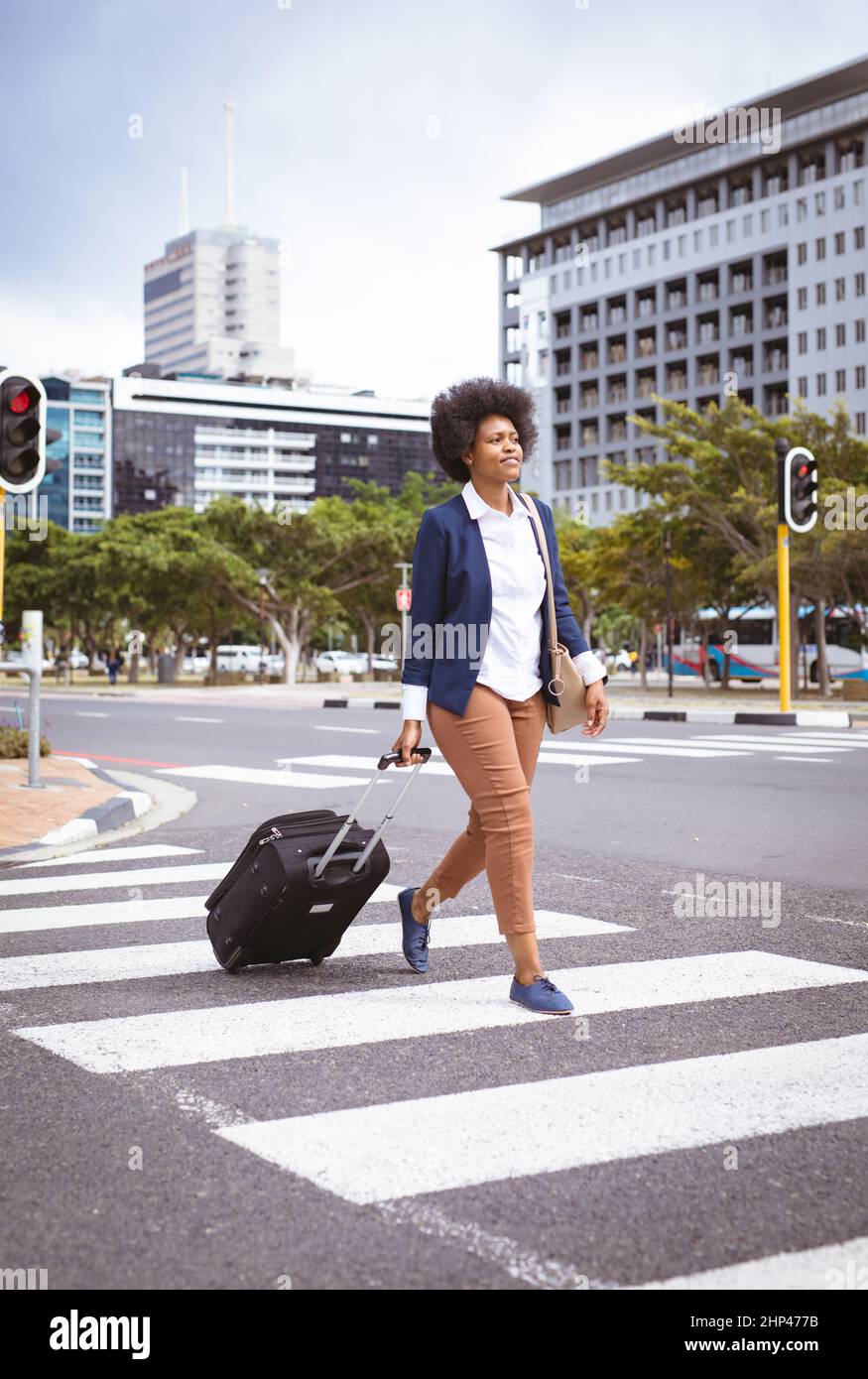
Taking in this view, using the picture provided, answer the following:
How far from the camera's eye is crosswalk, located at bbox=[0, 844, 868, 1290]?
3.31m

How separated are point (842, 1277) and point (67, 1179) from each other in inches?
64.7

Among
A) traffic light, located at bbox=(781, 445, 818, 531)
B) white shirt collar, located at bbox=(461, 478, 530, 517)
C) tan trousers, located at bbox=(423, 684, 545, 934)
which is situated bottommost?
tan trousers, located at bbox=(423, 684, 545, 934)

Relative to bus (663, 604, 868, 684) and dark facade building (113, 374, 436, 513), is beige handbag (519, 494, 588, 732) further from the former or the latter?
dark facade building (113, 374, 436, 513)

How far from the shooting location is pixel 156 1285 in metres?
2.72

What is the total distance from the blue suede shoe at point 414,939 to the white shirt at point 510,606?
→ 0.79 metres

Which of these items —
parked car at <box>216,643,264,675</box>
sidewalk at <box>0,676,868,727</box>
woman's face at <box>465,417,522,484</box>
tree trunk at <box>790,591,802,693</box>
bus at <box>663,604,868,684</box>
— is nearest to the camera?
woman's face at <box>465,417,522,484</box>

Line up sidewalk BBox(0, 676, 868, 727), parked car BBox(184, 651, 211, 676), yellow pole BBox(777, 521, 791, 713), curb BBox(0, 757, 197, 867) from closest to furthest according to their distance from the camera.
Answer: curb BBox(0, 757, 197, 867) → yellow pole BBox(777, 521, 791, 713) → sidewalk BBox(0, 676, 868, 727) → parked car BBox(184, 651, 211, 676)

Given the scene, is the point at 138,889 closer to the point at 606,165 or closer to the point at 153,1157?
the point at 153,1157

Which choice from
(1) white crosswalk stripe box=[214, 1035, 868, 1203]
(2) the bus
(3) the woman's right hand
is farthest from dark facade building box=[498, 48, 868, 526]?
(1) white crosswalk stripe box=[214, 1035, 868, 1203]

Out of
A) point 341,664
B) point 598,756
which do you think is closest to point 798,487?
point 598,756

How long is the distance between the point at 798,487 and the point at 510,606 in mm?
17412

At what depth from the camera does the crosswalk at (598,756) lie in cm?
1371

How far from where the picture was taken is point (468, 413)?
16.2 ft

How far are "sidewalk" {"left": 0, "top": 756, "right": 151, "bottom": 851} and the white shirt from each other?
4.67 metres
